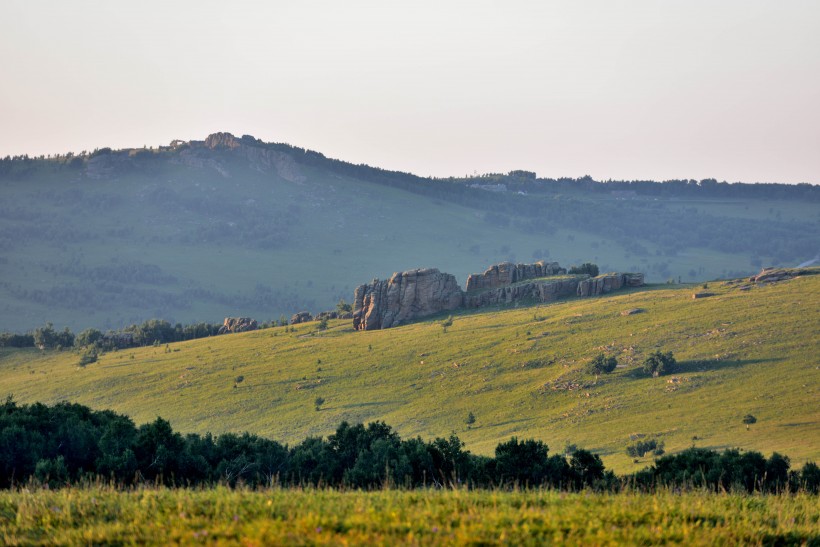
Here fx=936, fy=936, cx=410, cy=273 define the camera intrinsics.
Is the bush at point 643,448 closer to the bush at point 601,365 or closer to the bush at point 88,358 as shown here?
the bush at point 601,365

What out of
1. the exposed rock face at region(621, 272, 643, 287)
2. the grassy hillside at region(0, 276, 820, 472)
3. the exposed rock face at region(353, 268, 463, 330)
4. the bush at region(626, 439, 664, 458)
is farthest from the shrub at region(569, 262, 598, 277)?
the bush at region(626, 439, 664, 458)

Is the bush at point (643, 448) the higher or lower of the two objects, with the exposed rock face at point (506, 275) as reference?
lower

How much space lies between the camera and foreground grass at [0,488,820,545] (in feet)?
67.4

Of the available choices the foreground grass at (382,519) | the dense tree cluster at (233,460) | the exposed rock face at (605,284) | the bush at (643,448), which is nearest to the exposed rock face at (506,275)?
the exposed rock face at (605,284)

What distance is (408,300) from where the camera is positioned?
145 m

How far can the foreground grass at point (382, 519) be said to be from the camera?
20.5m

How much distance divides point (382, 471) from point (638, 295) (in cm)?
8903

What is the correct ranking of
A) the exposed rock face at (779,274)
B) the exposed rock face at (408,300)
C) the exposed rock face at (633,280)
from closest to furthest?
the exposed rock face at (779,274), the exposed rock face at (633,280), the exposed rock face at (408,300)

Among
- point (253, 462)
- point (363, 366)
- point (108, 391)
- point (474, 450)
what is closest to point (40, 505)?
point (253, 462)

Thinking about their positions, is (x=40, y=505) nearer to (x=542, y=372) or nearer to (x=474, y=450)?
(x=474, y=450)

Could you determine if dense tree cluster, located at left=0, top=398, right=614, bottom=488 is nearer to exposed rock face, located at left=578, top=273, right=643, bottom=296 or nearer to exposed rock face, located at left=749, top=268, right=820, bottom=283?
exposed rock face, located at left=578, top=273, right=643, bottom=296

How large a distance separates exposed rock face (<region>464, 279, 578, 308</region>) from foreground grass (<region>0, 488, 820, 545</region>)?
11144 centimetres

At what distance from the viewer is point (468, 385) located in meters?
104

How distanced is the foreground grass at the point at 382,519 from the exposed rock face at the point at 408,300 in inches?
4598
